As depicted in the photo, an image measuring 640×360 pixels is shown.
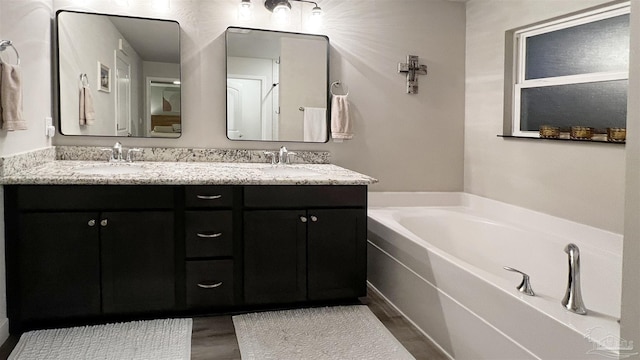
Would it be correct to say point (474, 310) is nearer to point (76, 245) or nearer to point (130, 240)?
point (130, 240)

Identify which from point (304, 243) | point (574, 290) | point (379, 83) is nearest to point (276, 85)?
point (379, 83)

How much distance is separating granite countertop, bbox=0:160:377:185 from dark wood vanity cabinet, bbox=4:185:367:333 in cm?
5

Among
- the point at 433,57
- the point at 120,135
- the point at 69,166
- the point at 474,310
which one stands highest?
the point at 433,57

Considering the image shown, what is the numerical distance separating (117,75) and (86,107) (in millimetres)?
290

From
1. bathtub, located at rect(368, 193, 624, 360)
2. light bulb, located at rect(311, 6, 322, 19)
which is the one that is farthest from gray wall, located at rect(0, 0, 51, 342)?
bathtub, located at rect(368, 193, 624, 360)

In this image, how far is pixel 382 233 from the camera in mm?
3039

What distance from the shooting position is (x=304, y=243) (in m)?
2.78

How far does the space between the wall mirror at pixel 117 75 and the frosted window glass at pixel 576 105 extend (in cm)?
240

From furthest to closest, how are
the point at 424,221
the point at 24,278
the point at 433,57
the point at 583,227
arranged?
the point at 433,57, the point at 424,221, the point at 583,227, the point at 24,278

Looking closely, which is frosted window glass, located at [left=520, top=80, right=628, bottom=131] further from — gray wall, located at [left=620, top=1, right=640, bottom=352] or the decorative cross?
gray wall, located at [left=620, top=1, right=640, bottom=352]

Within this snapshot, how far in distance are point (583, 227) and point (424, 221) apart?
99cm

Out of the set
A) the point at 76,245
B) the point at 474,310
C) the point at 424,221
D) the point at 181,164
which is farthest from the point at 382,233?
the point at 76,245

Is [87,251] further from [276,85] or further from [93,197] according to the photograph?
[276,85]

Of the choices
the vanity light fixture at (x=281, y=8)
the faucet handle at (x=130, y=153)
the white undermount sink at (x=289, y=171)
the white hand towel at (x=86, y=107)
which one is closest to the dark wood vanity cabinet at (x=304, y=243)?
the white undermount sink at (x=289, y=171)
